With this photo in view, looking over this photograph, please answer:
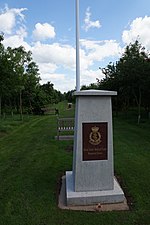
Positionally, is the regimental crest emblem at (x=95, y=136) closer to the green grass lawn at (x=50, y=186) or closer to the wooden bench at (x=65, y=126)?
the green grass lawn at (x=50, y=186)

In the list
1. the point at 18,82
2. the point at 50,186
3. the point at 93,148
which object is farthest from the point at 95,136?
the point at 18,82

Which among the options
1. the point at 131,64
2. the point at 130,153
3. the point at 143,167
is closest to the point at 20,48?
the point at 131,64

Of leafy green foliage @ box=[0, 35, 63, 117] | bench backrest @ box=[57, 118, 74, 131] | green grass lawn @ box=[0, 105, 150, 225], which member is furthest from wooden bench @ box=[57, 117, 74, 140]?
leafy green foliage @ box=[0, 35, 63, 117]

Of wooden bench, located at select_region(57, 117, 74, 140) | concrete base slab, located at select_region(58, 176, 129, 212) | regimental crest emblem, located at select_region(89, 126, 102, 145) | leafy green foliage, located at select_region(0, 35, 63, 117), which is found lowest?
concrete base slab, located at select_region(58, 176, 129, 212)

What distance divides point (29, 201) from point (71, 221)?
51.8 inches

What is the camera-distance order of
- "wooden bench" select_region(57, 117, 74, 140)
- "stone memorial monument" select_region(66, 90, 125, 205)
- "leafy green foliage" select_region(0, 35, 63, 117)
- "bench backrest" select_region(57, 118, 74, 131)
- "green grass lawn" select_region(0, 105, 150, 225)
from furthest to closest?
"leafy green foliage" select_region(0, 35, 63, 117) < "bench backrest" select_region(57, 118, 74, 131) < "wooden bench" select_region(57, 117, 74, 140) < "stone memorial monument" select_region(66, 90, 125, 205) < "green grass lawn" select_region(0, 105, 150, 225)

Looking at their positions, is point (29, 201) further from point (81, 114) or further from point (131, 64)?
point (131, 64)

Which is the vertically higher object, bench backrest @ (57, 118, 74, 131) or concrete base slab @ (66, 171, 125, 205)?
bench backrest @ (57, 118, 74, 131)

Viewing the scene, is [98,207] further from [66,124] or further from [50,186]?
[66,124]

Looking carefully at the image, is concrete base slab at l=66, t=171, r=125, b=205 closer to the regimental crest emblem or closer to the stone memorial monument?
the stone memorial monument

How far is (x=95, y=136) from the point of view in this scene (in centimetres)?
625

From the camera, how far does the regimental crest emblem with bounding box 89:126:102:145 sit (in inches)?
245

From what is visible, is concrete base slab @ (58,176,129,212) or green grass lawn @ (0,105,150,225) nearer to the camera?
green grass lawn @ (0,105,150,225)

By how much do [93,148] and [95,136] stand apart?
0.28m
